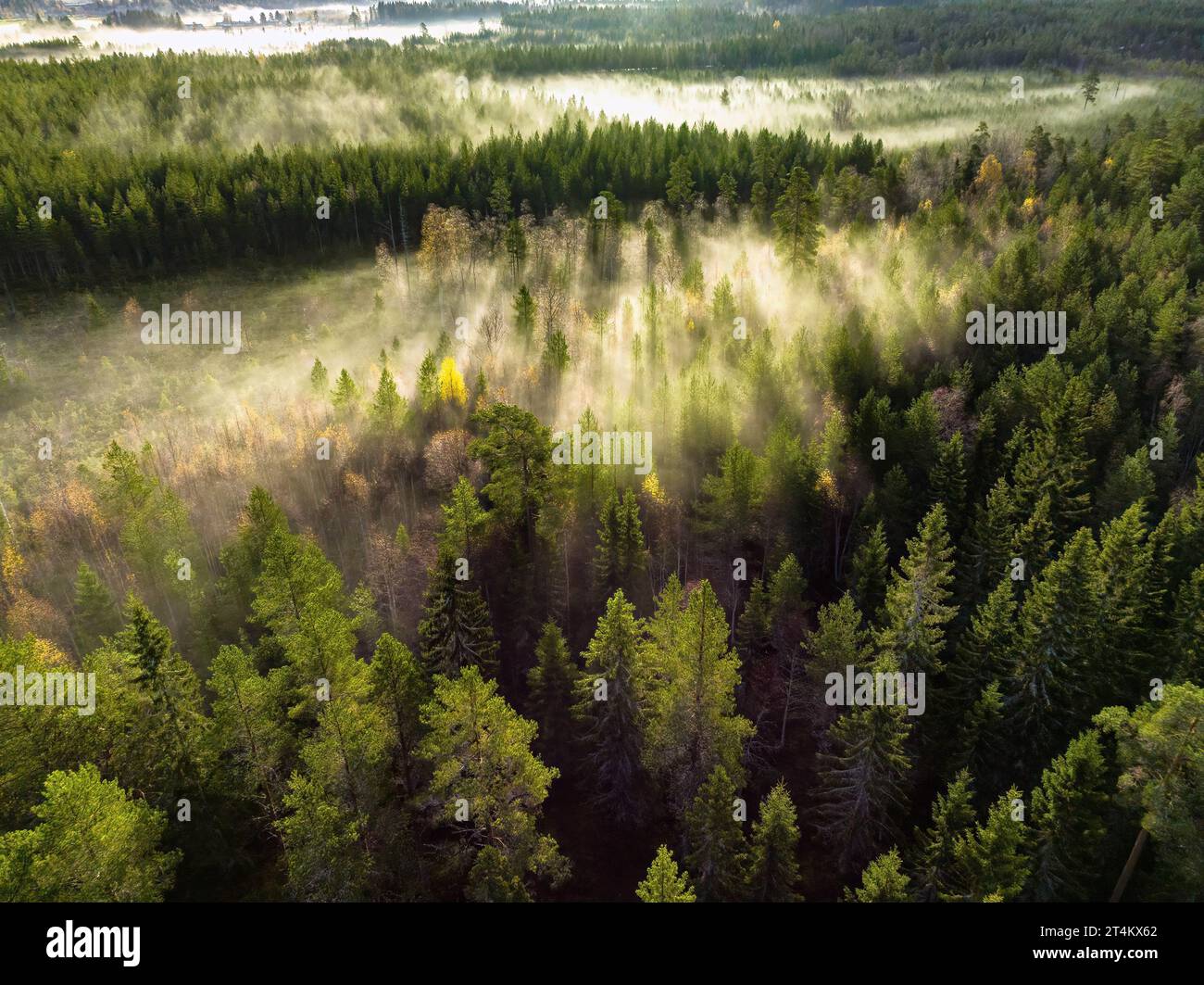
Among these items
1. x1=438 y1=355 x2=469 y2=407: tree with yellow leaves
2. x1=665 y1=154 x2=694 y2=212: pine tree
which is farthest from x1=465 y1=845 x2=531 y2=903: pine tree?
x1=665 y1=154 x2=694 y2=212: pine tree

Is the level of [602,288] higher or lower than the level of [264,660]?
higher

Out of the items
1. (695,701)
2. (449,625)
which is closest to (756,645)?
(695,701)

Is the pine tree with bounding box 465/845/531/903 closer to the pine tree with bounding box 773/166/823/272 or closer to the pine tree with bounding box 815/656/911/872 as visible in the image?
the pine tree with bounding box 815/656/911/872

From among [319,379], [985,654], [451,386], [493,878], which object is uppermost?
[319,379]

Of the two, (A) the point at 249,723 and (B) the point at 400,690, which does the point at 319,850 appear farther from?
(B) the point at 400,690
